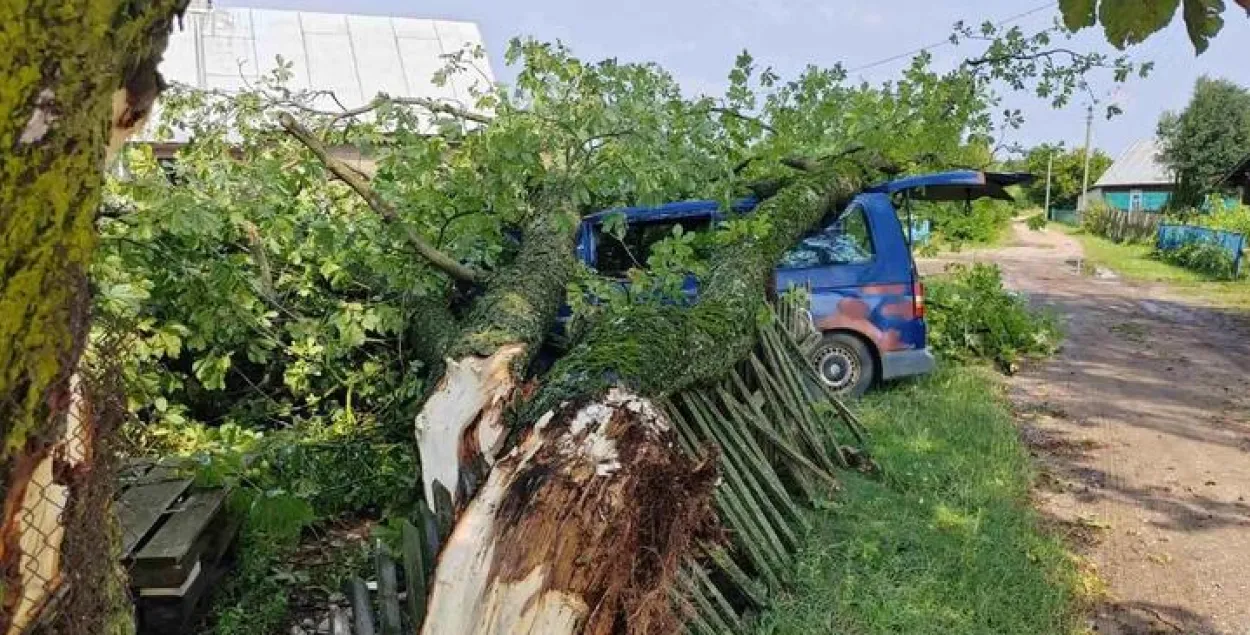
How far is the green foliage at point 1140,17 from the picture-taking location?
1.81 meters

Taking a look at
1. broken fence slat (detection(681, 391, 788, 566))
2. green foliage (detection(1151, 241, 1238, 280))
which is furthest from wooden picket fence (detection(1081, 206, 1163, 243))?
broken fence slat (detection(681, 391, 788, 566))

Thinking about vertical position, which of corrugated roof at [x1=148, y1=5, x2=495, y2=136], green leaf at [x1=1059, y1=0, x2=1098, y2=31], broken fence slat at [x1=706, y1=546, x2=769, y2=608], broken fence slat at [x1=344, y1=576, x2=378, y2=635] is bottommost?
broken fence slat at [x1=706, y1=546, x2=769, y2=608]

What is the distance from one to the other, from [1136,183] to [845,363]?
55511 mm

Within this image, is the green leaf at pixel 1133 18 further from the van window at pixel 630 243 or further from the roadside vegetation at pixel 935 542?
the van window at pixel 630 243

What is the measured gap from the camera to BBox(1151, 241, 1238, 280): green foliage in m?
21.2

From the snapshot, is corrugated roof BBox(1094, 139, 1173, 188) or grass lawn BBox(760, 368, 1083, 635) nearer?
grass lawn BBox(760, 368, 1083, 635)

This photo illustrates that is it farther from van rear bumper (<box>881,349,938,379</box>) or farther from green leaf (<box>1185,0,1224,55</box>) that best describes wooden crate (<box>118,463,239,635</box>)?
van rear bumper (<box>881,349,938,379</box>)

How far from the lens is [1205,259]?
2253 cm

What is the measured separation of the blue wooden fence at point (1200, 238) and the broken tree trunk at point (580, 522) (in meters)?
22.1

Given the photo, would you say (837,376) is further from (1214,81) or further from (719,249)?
(1214,81)

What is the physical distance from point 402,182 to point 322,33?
14650mm

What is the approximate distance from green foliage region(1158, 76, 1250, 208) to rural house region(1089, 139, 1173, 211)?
22.9ft

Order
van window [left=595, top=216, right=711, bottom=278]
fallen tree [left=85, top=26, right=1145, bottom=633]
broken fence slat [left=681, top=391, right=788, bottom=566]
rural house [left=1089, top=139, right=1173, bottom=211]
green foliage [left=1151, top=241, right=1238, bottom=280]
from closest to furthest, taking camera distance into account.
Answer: fallen tree [left=85, top=26, right=1145, bottom=633] < broken fence slat [left=681, top=391, right=788, bottom=566] < van window [left=595, top=216, right=711, bottom=278] < green foliage [left=1151, top=241, right=1238, bottom=280] < rural house [left=1089, top=139, right=1173, bottom=211]

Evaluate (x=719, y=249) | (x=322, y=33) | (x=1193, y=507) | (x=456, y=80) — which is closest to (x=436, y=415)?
(x=719, y=249)
